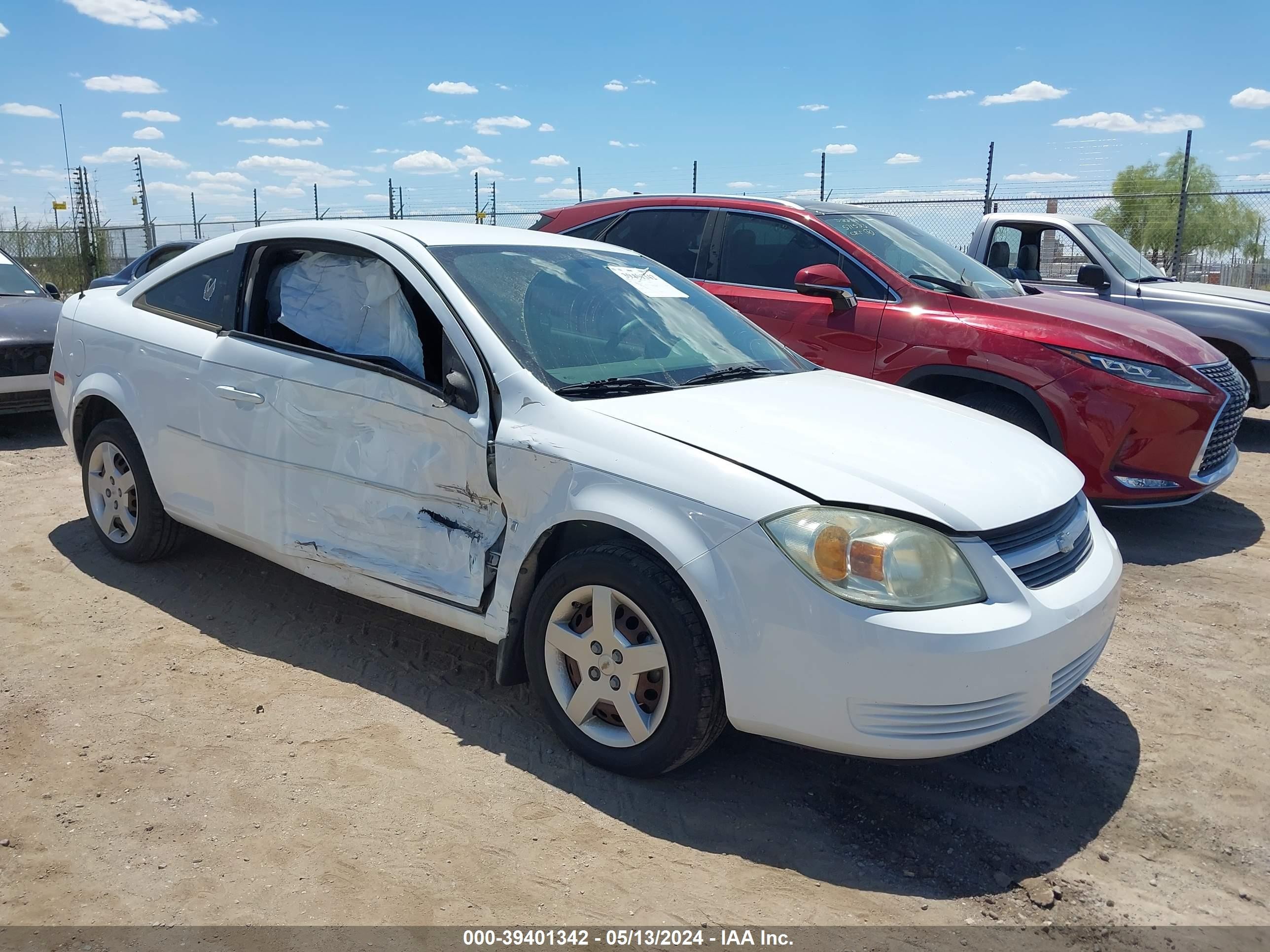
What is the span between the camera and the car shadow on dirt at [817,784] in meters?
2.77

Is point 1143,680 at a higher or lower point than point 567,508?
lower

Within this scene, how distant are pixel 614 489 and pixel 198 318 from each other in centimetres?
245

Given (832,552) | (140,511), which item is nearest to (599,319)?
(832,552)

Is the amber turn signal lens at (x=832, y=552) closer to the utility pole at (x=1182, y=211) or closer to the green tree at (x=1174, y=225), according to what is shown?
the utility pole at (x=1182, y=211)

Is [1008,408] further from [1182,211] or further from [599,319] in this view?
[1182,211]

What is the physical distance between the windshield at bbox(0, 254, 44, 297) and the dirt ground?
18.6 ft

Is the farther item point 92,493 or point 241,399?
point 92,493

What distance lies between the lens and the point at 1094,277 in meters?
8.05

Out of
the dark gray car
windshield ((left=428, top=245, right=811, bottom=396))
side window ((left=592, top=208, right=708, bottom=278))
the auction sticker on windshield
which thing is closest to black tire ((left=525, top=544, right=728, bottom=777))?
windshield ((left=428, top=245, right=811, bottom=396))

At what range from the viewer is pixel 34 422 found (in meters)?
8.84

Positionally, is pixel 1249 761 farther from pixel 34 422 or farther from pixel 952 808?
pixel 34 422

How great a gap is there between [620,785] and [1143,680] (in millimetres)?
2191

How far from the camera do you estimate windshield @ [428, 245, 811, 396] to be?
3457 mm

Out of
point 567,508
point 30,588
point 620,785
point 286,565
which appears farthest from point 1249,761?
point 30,588
